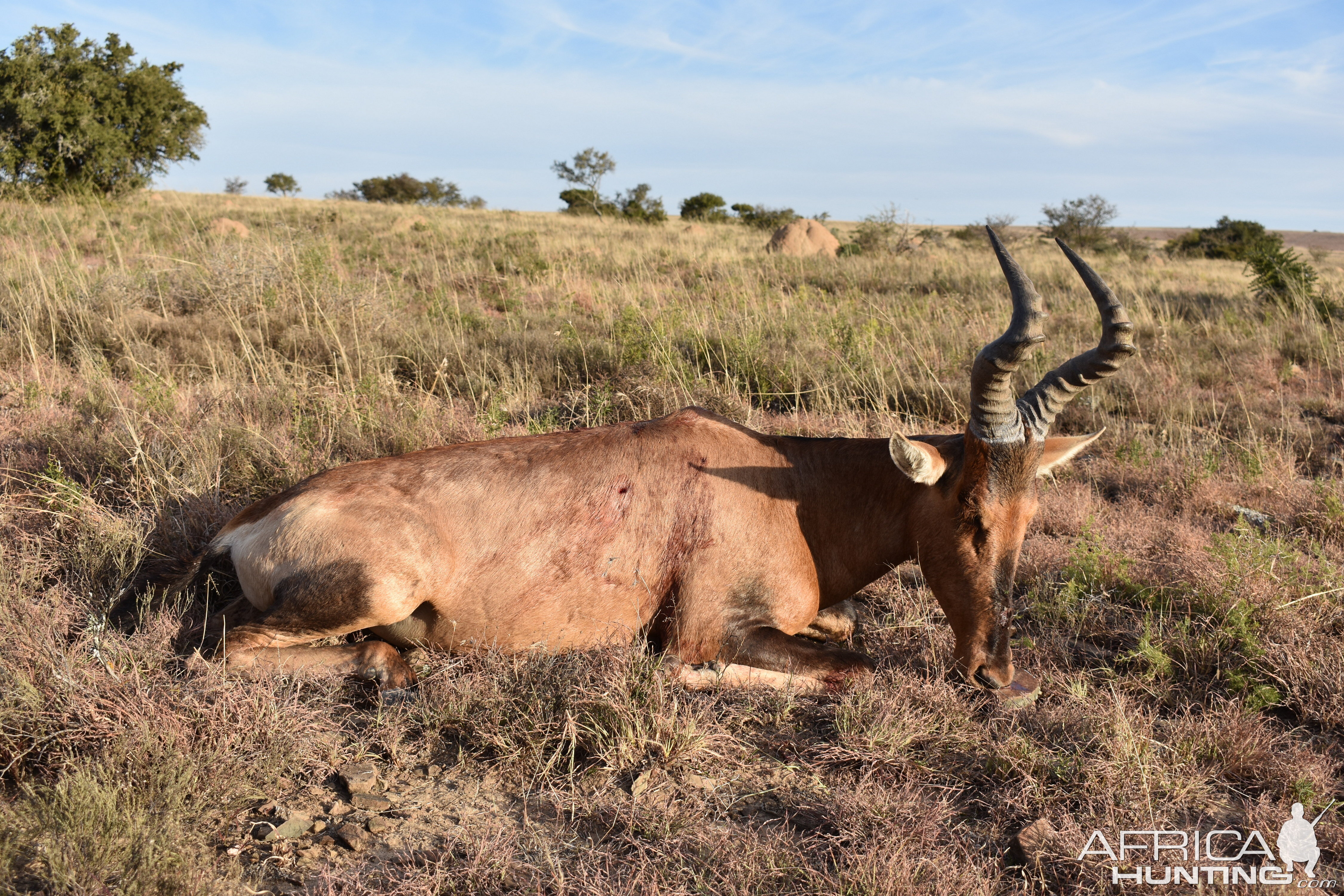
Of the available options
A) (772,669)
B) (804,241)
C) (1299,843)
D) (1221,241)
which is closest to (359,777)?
(772,669)

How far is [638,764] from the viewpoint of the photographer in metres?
3.27

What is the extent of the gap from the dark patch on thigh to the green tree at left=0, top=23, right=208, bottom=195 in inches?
763

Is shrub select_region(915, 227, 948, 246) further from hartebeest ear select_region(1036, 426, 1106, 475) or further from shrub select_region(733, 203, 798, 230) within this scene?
hartebeest ear select_region(1036, 426, 1106, 475)

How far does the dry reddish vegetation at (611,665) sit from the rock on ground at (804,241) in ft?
42.4

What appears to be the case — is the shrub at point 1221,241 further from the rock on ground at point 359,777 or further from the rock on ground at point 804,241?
the rock on ground at point 359,777

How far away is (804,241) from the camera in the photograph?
2270 centimetres

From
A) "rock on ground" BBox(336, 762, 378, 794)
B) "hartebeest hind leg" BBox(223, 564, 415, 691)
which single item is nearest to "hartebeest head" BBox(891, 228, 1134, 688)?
"hartebeest hind leg" BBox(223, 564, 415, 691)

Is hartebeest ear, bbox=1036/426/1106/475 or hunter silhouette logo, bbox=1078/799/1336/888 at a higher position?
hartebeest ear, bbox=1036/426/1106/475

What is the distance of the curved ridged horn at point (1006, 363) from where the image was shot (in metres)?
3.42

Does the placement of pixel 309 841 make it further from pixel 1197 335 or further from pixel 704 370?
pixel 1197 335

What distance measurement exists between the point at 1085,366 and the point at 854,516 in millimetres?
1298

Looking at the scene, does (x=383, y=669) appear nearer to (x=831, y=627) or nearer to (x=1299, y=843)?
(x=831, y=627)

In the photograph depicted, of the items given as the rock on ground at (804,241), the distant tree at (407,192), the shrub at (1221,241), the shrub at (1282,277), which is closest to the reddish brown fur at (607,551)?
the shrub at (1282,277)

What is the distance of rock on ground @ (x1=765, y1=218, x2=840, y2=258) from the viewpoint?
22234mm
